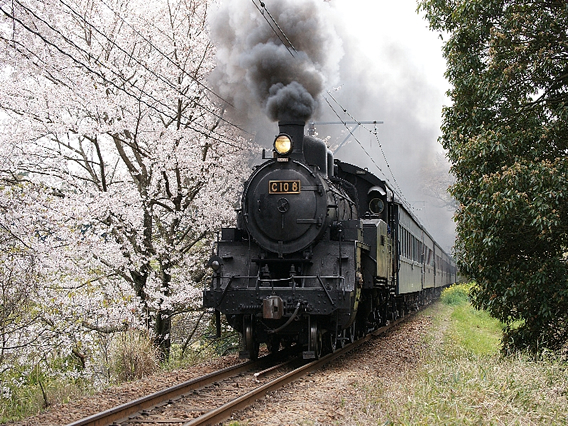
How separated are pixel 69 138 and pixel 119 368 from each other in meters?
5.98

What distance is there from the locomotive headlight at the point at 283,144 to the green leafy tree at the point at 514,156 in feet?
8.43

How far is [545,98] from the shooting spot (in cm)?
874

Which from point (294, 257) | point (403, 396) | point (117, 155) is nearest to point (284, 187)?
point (294, 257)

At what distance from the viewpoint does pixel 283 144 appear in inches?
355

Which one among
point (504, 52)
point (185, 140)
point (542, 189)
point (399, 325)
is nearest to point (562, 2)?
point (504, 52)

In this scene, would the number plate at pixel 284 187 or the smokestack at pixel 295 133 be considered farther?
the smokestack at pixel 295 133

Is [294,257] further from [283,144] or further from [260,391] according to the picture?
[260,391]

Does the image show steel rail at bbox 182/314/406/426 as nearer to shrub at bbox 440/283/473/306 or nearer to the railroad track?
the railroad track

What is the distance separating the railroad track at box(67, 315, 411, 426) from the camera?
17.6ft

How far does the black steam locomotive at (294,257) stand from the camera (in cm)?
827

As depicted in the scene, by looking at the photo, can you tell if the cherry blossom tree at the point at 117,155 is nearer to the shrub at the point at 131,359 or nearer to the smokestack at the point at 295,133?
the shrub at the point at 131,359

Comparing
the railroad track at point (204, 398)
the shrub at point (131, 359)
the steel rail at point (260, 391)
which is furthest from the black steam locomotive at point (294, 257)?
the shrub at point (131, 359)

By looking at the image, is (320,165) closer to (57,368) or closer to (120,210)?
(120,210)

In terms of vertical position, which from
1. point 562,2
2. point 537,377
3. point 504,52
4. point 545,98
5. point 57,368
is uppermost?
point 562,2
